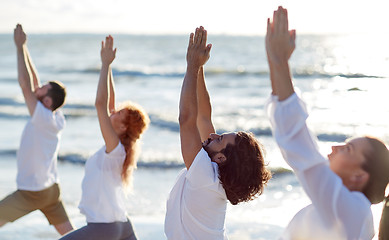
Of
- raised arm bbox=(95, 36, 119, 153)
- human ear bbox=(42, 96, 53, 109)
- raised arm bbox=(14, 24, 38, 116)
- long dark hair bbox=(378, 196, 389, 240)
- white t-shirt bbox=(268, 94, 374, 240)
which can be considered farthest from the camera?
human ear bbox=(42, 96, 53, 109)

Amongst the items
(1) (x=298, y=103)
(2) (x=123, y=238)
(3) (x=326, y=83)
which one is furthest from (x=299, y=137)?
(3) (x=326, y=83)

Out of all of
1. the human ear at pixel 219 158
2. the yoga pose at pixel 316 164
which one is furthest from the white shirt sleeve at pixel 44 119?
the yoga pose at pixel 316 164

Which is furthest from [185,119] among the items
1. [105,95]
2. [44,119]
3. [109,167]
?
[44,119]

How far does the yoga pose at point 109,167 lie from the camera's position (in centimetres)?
409

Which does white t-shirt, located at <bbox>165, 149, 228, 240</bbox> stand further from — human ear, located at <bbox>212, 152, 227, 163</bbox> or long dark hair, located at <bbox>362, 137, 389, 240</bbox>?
long dark hair, located at <bbox>362, 137, 389, 240</bbox>

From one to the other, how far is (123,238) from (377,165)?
2558 millimetres

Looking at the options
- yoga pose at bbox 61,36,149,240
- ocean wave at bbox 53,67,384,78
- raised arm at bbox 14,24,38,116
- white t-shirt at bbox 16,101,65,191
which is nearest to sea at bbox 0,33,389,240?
ocean wave at bbox 53,67,384,78

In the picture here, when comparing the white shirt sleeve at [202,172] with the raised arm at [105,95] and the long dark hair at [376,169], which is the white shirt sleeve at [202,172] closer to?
the long dark hair at [376,169]

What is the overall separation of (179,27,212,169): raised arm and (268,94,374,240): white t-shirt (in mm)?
810

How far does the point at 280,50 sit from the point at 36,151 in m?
3.55

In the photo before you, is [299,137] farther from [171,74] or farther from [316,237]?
[171,74]

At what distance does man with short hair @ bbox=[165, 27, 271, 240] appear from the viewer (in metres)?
2.81

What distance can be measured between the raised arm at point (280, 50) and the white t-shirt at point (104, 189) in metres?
2.40

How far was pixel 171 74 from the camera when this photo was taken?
30188 millimetres
